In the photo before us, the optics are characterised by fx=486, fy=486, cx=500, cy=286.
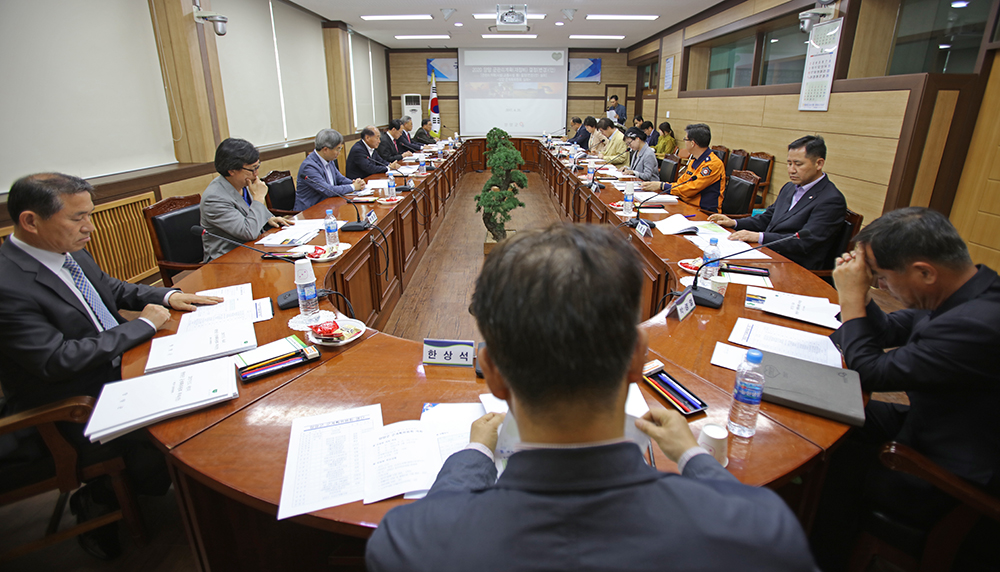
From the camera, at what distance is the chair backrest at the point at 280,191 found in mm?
3703

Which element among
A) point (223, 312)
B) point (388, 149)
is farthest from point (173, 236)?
point (388, 149)

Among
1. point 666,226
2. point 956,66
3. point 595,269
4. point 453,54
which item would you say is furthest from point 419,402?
point 453,54

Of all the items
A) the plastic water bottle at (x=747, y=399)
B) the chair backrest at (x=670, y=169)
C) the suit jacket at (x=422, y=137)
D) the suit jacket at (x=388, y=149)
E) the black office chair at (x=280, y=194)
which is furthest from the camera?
the suit jacket at (x=422, y=137)

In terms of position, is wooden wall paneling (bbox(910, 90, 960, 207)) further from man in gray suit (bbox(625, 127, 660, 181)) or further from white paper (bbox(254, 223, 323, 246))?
white paper (bbox(254, 223, 323, 246))

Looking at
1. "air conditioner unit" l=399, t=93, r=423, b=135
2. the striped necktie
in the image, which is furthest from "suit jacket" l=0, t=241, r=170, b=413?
"air conditioner unit" l=399, t=93, r=423, b=135

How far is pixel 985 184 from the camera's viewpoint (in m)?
3.34

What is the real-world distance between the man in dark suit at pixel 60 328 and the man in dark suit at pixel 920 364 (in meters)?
2.06

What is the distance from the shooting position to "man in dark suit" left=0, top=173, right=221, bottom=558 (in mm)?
1333

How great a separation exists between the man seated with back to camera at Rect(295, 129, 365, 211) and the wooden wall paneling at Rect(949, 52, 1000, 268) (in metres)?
4.51

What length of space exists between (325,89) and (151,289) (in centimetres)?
777

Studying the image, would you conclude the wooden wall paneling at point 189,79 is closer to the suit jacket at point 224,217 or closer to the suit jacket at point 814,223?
the suit jacket at point 224,217

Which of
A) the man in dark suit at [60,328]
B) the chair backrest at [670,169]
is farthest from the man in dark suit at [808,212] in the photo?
the man in dark suit at [60,328]

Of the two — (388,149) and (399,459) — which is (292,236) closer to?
(399,459)

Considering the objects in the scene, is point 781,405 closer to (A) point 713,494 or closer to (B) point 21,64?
(A) point 713,494
